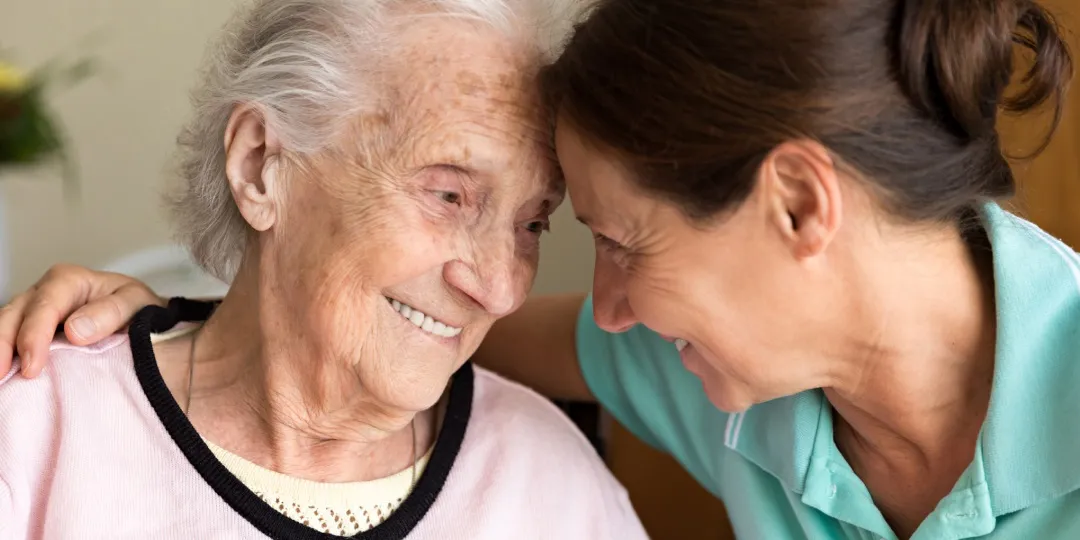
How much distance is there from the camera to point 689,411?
1.52m

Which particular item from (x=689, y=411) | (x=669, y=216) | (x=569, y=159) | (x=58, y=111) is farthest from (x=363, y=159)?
(x=58, y=111)

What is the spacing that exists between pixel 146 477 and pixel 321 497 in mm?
225

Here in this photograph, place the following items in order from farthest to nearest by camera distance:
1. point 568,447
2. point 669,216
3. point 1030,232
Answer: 1. point 568,447
2. point 1030,232
3. point 669,216

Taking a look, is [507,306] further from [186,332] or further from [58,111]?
[58,111]

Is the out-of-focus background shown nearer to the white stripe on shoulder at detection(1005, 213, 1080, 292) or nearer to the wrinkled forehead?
the wrinkled forehead

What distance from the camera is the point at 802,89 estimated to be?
100 centimetres

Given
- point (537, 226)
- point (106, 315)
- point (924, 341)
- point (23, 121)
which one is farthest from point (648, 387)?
point (23, 121)

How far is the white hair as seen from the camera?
121cm

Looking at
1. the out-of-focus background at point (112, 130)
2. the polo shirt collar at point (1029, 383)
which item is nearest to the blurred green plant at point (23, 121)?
the out-of-focus background at point (112, 130)

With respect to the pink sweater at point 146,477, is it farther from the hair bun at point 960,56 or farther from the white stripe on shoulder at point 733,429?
the hair bun at point 960,56

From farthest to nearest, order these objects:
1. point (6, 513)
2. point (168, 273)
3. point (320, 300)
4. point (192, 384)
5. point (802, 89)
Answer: point (168, 273) → point (192, 384) → point (320, 300) → point (6, 513) → point (802, 89)

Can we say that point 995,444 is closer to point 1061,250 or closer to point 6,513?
point 1061,250

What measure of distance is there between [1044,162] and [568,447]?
3.02 feet

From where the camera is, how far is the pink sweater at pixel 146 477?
3.77ft
